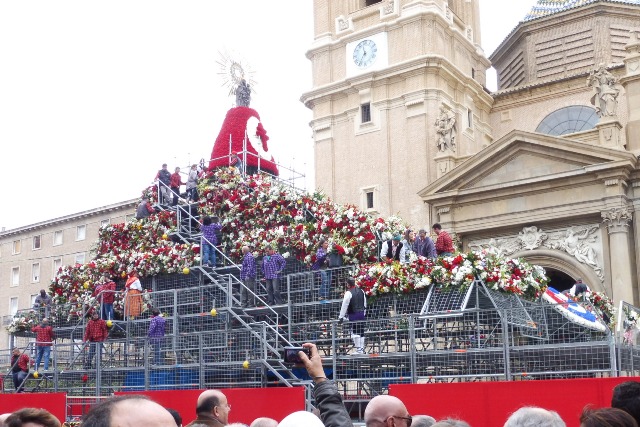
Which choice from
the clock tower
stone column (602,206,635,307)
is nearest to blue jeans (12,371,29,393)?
the clock tower

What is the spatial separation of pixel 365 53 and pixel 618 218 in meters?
15.5

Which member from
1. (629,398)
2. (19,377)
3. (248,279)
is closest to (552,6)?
(248,279)

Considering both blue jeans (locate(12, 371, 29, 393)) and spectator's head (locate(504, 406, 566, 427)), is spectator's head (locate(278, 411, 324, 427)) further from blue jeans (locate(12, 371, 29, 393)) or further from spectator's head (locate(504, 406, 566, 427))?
blue jeans (locate(12, 371, 29, 393))

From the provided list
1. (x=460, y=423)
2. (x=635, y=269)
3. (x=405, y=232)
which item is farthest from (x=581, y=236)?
(x=460, y=423)

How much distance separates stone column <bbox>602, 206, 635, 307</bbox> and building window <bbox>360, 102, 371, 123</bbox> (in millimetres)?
13224

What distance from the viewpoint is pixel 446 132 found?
36.0 m

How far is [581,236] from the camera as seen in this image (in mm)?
31297

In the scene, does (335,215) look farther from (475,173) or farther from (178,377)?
(475,173)

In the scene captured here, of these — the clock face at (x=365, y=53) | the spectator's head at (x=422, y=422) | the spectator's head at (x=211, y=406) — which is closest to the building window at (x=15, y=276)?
the clock face at (x=365, y=53)

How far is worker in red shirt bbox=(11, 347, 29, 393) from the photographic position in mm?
21344

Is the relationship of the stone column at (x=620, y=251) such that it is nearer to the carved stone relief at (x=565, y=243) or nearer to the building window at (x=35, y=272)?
the carved stone relief at (x=565, y=243)

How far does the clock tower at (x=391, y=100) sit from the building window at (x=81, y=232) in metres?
31.1

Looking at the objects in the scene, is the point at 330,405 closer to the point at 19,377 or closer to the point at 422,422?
the point at 422,422

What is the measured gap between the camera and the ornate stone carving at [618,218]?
30.0m
